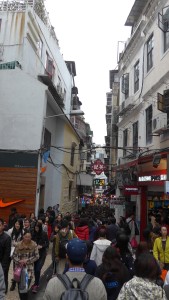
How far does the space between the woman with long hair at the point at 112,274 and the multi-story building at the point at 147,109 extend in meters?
8.43

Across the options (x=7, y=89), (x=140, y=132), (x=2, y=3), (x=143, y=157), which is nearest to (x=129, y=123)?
(x=140, y=132)

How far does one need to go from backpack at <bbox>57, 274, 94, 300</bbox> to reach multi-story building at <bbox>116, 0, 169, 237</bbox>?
32.0ft

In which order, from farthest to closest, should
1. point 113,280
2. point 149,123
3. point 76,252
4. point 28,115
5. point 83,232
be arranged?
1. point 149,123
2. point 28,115
3. point 83,232
4. point 113,280
5. point 76,252

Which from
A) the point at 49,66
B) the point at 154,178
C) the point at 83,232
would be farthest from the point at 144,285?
the point at 49,66

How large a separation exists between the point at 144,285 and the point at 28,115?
530 inches

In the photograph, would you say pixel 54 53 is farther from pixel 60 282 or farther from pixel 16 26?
pixel 60 282

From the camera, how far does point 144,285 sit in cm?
296

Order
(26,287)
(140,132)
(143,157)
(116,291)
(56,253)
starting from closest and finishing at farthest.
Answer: (116,291) < (26,287) < (56,253) < (143,157) < (140,132)

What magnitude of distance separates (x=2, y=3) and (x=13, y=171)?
34.8 feet

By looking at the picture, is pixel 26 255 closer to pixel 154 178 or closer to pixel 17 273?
pixel 17 273

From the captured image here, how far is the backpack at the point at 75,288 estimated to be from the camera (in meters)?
2.69

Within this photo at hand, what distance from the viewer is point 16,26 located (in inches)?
687

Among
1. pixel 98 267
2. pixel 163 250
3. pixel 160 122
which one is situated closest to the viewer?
pixel 98 267

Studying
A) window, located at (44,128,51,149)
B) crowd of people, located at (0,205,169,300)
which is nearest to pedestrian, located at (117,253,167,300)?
crowd of people, located at (0,205,169,300)
